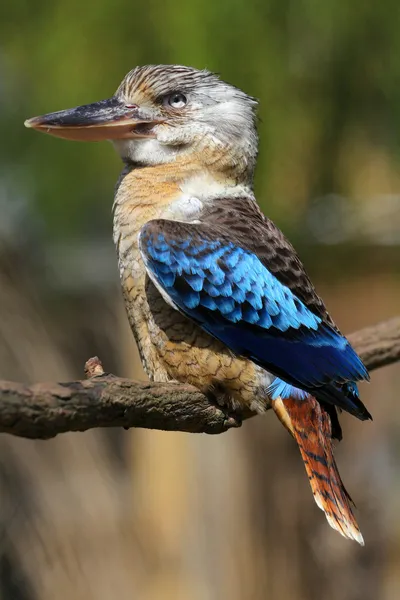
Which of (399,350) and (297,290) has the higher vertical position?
(297,290)

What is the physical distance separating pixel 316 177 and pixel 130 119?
2.13 meters

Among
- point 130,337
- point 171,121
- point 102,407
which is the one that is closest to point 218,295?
point 171,121

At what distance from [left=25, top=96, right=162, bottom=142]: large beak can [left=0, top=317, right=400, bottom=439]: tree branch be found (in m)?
0.85

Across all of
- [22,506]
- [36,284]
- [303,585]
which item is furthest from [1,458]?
[303,585]

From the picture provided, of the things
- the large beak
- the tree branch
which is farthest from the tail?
the large beak

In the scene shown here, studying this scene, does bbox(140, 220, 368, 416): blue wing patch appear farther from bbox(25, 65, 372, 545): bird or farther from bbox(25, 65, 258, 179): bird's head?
bbox(25, 65, 258, 179): bird's head

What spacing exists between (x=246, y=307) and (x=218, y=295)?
0.08m

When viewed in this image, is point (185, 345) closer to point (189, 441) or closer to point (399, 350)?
point (399, 350)

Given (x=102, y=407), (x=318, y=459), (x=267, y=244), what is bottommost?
(x=318, y=459)

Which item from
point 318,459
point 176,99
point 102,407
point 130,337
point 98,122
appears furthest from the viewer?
point 130,337

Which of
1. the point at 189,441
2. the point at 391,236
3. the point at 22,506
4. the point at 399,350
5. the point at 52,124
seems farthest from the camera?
the point at 391,236

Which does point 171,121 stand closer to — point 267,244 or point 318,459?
point 267,244

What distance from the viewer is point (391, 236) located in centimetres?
580

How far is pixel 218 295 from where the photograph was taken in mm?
2529
